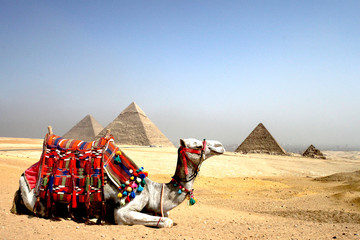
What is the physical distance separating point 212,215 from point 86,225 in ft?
6.79

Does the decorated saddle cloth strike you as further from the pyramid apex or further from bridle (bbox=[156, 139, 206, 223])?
the pyramid apex

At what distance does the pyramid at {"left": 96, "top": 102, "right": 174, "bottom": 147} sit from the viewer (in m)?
63.9

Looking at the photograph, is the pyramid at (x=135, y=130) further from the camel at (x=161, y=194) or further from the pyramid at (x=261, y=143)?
the camel at (x=161, y=194)

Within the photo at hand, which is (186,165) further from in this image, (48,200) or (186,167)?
(48,200)

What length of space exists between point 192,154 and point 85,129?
262 ft

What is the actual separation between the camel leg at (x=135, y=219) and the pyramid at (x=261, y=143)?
1687 inches

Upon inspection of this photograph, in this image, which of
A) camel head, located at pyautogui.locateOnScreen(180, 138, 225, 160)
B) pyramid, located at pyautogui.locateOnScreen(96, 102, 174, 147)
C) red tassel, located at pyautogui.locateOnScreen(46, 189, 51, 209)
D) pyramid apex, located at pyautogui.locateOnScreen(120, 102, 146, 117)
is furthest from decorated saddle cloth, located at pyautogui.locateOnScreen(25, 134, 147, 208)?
pyramid apex, located at pyautogui.locateOnScreen(120, 102, 146, 117)

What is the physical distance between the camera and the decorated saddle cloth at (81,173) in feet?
10.9

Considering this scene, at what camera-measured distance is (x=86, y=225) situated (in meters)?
3.27

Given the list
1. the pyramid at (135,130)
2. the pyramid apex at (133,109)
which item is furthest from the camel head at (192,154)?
the pyramid apex at (133,109)

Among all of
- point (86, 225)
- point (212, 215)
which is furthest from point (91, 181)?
point (212, 215)

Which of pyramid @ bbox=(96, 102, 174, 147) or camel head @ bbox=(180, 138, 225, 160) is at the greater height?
camel head @ bbox=(180, 138, 225, 160)

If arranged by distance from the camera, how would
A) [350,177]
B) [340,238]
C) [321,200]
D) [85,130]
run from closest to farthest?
[340,238] → [321,200] → [350,177] → [85,130]

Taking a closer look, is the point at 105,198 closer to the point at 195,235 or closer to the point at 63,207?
the point at 63,207
